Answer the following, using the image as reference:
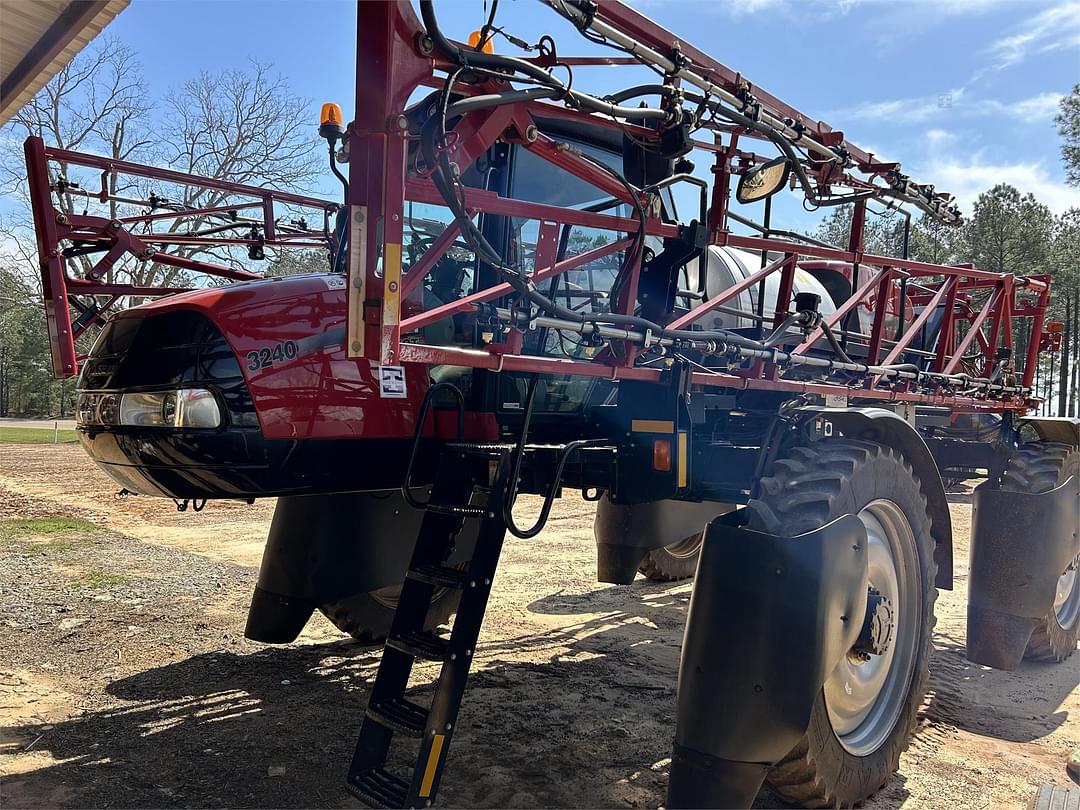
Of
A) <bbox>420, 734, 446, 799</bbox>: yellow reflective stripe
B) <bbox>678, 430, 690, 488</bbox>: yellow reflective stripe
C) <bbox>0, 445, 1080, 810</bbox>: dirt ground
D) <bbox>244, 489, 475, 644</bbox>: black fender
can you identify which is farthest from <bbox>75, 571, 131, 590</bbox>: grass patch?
<bbox>678, 430, 690, 488</bbox>: yellow reflective stripe

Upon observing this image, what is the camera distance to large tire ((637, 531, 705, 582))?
293 inches

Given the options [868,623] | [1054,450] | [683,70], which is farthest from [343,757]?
[1054,450]

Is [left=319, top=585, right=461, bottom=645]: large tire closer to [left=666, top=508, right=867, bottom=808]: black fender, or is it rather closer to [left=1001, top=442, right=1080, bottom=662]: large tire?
[left=666, top=508, right=867, bottom=808]: black fender

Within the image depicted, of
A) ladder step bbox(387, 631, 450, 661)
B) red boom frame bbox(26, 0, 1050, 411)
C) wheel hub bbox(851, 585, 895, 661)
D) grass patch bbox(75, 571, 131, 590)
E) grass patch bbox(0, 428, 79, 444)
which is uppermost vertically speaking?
red boom frame bbox(26, 0, 1050, 411)

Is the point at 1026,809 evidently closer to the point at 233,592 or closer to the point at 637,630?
the point at 637,630

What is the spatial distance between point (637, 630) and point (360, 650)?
1945 millimetres

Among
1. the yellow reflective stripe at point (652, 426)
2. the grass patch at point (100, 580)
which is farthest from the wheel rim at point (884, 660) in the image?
the grass patch at point (100, 580)

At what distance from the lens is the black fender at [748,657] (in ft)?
9.75

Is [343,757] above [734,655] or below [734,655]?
below

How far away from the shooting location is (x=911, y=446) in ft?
13.3

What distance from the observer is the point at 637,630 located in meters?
6.03

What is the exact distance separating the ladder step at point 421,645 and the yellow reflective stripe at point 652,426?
4.07 ft

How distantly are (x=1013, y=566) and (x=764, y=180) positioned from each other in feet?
10.9

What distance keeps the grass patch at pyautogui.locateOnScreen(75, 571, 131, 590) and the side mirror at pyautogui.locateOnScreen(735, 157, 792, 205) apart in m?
5.71
